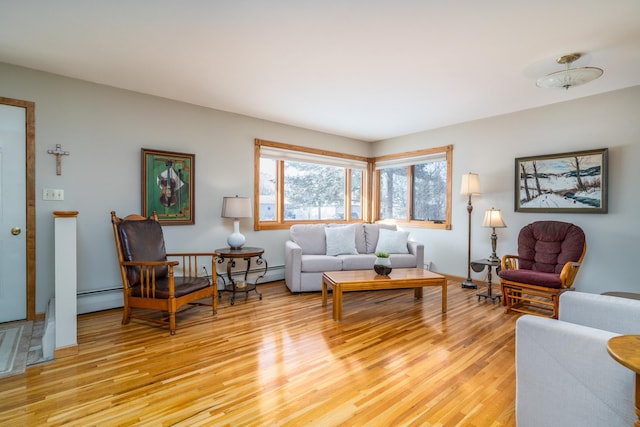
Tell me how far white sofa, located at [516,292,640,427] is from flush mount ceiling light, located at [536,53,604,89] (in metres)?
1.89

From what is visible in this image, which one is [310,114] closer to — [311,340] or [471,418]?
[311,340]

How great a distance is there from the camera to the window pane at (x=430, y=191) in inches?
199

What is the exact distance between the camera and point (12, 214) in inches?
115

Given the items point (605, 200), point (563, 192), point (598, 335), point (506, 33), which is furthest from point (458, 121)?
point (598, 335)

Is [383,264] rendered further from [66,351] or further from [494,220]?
[66,351]

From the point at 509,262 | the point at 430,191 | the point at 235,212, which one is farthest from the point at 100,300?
the point at 430,191

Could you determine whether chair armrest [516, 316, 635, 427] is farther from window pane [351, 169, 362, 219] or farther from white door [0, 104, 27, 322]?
window pane [351, 169, 362, 219]

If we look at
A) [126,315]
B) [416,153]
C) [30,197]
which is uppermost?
[416,153]

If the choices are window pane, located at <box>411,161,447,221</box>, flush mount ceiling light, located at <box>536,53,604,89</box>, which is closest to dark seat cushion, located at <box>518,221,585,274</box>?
window pane, located at <box>411,161,447,221</box>

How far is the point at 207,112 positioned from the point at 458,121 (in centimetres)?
362

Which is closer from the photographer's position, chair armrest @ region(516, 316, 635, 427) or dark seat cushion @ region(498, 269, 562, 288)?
chair armrest @ region(516, 316, 635, 427)

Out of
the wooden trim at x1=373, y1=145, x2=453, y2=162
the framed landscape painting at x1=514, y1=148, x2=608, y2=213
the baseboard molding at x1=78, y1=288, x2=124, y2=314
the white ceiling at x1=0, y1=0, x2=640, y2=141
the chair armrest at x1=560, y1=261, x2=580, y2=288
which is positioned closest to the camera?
the white ceiling at x1=0, y1=0, x2=640, y2=141

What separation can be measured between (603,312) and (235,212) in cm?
345

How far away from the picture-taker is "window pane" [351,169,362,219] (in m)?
5.90
